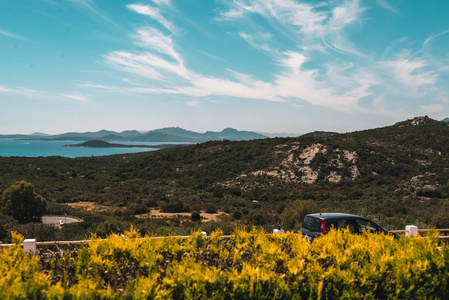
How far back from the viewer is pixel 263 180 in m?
47.4

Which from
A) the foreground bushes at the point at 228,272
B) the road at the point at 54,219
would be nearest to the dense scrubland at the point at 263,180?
the road at the point at 54,219

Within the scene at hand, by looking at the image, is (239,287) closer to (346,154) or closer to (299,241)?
(299,241)

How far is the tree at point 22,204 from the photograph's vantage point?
23594mm

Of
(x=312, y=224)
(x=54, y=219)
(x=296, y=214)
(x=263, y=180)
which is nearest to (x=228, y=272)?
(x=312, y=224)

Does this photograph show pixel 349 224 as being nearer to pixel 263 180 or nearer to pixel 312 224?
pixel 312 224

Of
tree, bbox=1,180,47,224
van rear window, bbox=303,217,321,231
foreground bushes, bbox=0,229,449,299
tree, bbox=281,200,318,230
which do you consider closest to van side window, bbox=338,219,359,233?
van rear window, bbox=303,217,321,231

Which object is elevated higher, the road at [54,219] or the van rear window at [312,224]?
the van rear window at [312,224]

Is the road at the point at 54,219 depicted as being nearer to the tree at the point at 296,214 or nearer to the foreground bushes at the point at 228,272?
the tree at the point at 296,214

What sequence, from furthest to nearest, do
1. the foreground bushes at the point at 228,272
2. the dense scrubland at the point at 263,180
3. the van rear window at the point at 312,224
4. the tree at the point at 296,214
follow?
the dense scrubland at the point at 263,180
the tree at the point at 296,214
the van rear window at the point at 312,224
the foreground bushes at the point at 228,272

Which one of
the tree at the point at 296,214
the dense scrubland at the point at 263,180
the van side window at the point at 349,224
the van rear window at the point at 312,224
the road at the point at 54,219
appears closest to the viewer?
the van rear window at the point at 312,224

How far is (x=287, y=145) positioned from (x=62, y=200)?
4285 cm

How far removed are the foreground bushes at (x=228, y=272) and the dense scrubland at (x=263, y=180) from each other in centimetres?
1339

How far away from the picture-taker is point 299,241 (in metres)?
5.48

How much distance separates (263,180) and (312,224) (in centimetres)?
3780
